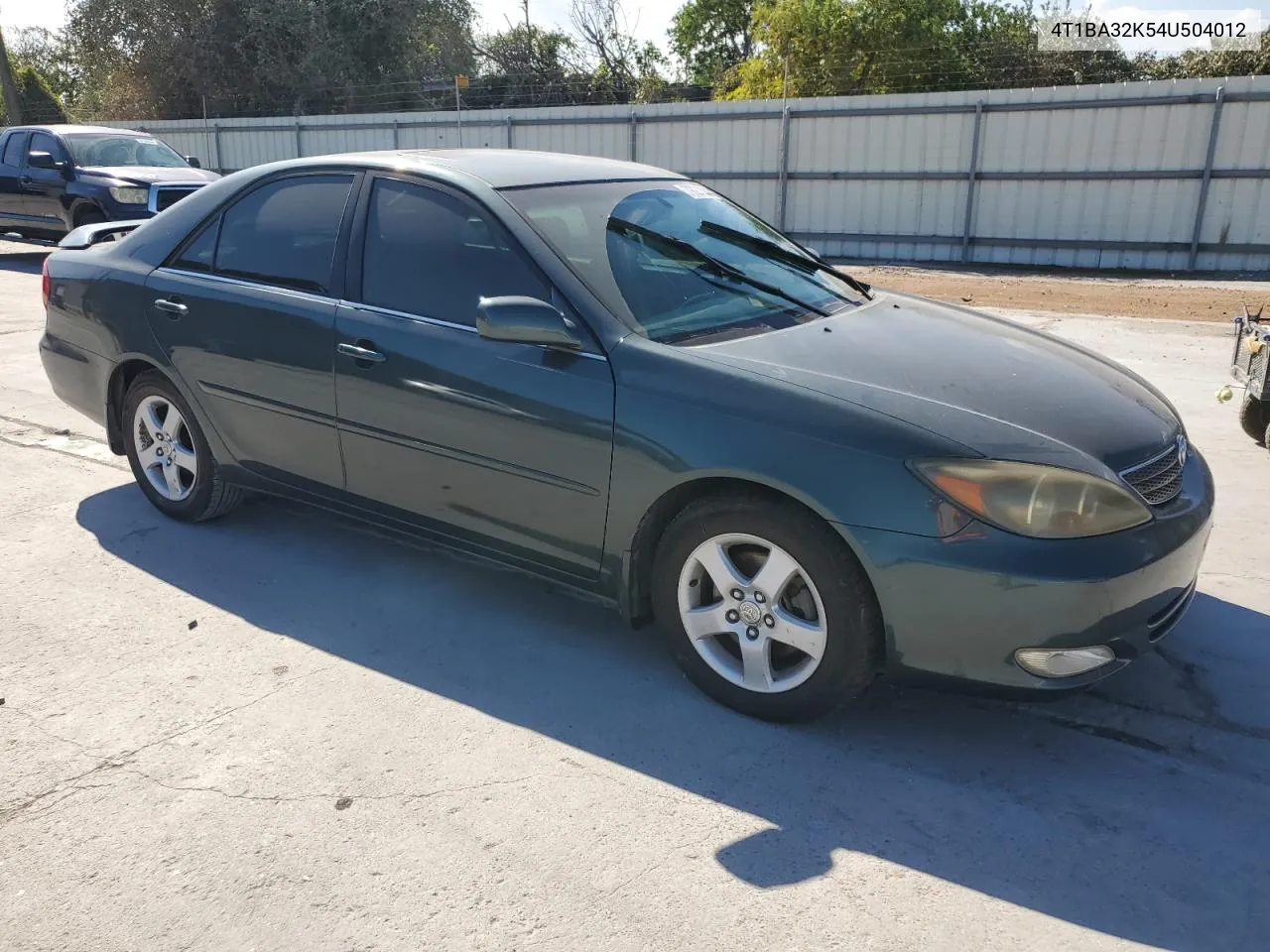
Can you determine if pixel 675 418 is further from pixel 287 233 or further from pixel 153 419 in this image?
pixel 153 419

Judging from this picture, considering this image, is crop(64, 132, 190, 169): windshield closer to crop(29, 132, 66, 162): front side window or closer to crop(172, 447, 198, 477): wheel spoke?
crop(29, 132, 66, 162): front side window

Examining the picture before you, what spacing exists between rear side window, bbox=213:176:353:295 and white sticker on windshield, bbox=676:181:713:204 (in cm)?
134

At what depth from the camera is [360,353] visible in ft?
12.3

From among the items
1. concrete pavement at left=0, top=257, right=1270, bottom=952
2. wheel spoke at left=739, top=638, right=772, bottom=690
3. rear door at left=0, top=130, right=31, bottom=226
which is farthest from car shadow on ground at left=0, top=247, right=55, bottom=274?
wheel spoke at left=739, top=638, right=772, bottom=690

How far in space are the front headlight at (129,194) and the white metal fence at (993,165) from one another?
807 centimetres

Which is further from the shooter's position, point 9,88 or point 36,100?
point 36,100

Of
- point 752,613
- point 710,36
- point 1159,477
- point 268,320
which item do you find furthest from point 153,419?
point 710,36

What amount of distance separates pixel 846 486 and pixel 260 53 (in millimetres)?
32335

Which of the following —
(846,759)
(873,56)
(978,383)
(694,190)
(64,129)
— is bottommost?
(846,759)

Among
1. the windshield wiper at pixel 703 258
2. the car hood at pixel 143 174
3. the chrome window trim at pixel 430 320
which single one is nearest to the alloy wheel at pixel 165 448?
the chrome window trim at pixel 430 320

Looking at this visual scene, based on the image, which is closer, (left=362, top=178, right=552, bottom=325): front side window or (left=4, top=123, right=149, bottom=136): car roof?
(left=362, top=178, right=552, bottom=325): front side window

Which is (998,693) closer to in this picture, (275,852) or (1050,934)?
(1050,934)

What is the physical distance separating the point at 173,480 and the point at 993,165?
1417 centimetres

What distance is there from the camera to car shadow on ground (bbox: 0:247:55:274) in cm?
1470
